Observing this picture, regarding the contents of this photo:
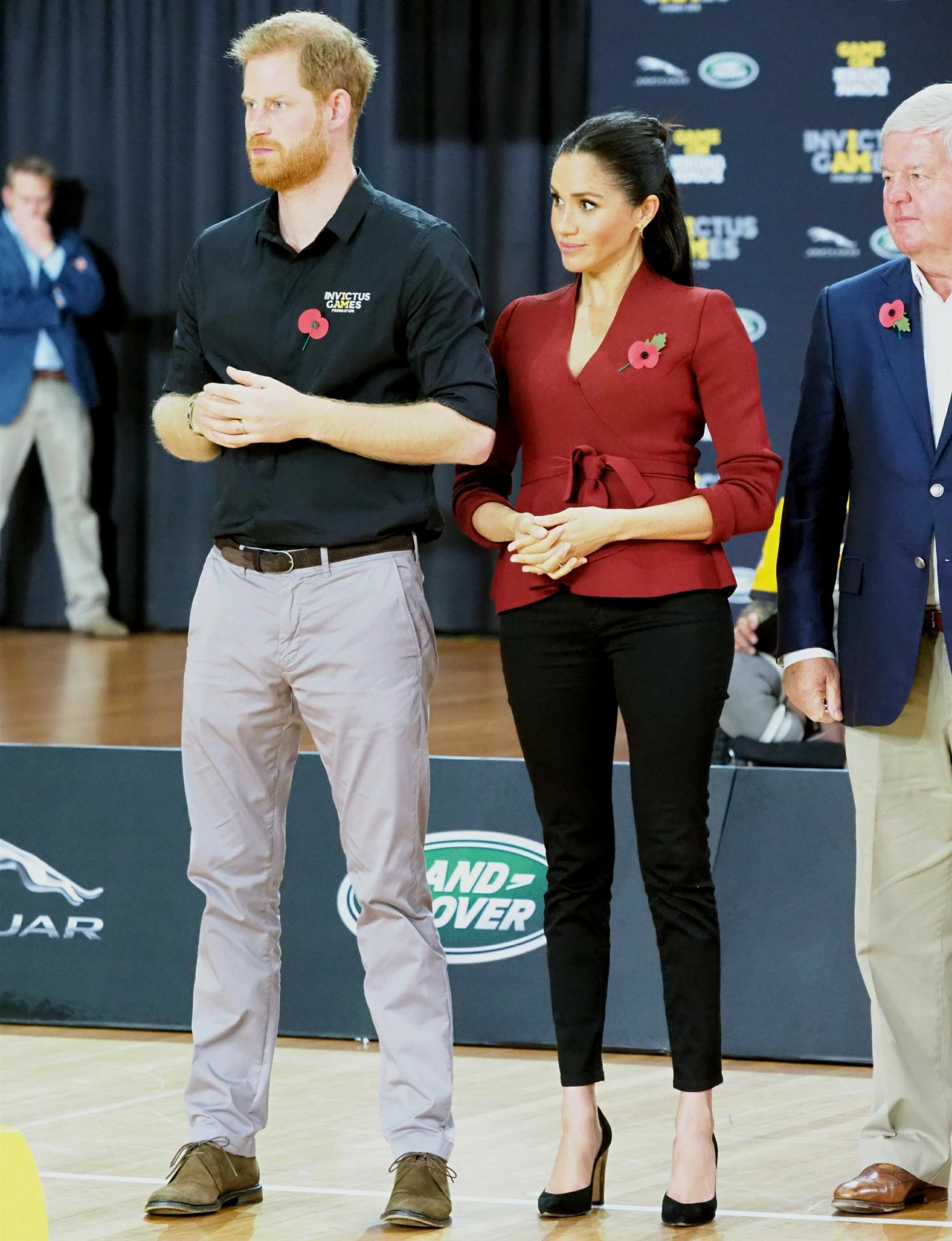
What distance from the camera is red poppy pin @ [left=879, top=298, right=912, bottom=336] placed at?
104 inches

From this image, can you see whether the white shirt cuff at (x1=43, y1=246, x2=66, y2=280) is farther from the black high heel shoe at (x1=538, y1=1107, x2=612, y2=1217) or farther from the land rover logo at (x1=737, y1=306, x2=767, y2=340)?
the black high heel shoe at (x1=538, y1=1107, x2=612, y2=1217)

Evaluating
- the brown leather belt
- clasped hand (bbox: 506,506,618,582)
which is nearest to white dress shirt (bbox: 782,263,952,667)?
clasped hand (bbox: 506,506,618,582)

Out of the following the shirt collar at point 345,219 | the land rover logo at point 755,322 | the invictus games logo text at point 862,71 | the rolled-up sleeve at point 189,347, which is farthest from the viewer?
the land rover logo at point 755,322

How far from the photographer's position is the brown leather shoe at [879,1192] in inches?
102

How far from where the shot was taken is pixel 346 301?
101 inches

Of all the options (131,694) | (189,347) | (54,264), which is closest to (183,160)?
(54,264)

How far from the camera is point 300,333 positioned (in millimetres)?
2582

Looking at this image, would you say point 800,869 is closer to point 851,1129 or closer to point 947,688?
point 851,1129

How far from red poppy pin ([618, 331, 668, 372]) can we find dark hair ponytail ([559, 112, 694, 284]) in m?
0.15

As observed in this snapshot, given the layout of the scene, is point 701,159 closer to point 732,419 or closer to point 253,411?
point 732,419

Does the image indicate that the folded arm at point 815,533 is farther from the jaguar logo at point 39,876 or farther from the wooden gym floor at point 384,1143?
the jaguar logo at point 39,876

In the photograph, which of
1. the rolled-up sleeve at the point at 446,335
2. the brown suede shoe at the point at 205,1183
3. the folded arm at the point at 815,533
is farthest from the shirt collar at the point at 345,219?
the brown suede shoe at the point at 205,1183

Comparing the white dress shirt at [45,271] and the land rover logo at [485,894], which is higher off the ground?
the white dress shirt at [45,271]

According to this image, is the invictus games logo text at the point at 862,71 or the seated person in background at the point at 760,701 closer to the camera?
the seated person in background at the point at 760,701
